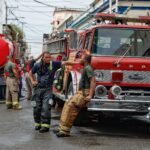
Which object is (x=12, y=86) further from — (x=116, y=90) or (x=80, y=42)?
(x=116, y=90)

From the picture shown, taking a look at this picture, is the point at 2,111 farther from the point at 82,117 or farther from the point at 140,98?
the point at 140,98

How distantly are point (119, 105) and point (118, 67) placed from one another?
84cm

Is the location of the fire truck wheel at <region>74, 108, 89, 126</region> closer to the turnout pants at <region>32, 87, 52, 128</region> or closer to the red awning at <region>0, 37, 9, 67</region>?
the turnout pants at <region>32, 87, 52, 128</region>

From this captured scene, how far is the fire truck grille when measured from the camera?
10.8 meters

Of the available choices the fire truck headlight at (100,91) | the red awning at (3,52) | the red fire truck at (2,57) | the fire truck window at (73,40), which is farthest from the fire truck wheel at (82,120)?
the red awning at (3,52)

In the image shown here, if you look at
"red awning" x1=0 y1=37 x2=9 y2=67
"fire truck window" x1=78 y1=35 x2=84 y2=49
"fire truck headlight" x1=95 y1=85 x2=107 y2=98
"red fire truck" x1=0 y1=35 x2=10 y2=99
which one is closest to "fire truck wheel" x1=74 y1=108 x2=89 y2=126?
"fire truck headlight" x1=95 y1=85 x2=107 y2=98

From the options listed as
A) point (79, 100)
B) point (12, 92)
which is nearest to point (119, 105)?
point (79, 100)

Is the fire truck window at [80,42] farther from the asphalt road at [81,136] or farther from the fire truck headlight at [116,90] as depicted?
the fire truck headlight at [116,90]

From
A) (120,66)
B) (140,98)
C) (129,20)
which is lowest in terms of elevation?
(140,98)

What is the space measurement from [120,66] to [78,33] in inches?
95.0

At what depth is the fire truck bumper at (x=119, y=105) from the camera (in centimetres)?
1044

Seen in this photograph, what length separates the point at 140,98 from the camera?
10719 mm

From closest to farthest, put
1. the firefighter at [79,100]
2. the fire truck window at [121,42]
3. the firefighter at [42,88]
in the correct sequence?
the firefighter at [79,100] < the firefighter at [42,88] < the fire truck window at [121,42]

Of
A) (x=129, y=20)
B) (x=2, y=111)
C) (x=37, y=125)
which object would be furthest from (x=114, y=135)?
(x=2, y=111)
